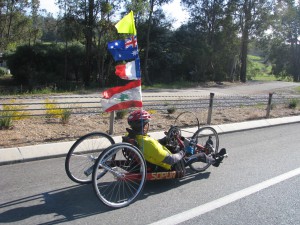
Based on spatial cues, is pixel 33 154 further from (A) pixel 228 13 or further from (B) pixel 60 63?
(A) pixel 228 13

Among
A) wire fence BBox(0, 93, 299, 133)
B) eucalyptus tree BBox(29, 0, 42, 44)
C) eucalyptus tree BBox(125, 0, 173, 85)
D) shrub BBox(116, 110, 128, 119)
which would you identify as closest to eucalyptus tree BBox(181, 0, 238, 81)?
eucalyptus tree BBox(125, 0, 173, 85)

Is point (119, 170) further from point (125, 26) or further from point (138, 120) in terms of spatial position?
point (125, 26)

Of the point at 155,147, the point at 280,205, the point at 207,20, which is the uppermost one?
the point at 207,20

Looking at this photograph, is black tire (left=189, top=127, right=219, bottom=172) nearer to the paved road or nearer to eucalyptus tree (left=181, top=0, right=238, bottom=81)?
the paved road

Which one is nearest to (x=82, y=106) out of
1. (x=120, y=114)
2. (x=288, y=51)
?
(x=120, y=114)

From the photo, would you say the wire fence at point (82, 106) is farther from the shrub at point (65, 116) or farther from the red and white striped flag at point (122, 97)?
the red and white striped flag at point (122, 97)

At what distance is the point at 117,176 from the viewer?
16.2 feet

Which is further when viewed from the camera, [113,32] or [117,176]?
[113,32]

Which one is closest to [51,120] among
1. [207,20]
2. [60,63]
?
[60,63]

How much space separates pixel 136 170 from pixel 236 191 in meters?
1.56

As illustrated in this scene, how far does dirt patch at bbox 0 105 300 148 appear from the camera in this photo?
7860 millimetres

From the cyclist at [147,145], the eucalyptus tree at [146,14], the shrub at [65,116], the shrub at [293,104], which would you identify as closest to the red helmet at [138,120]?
the cyclist at [147,145]

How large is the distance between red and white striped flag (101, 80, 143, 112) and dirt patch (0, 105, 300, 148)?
2.05 m

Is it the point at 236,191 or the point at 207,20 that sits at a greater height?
the point at 207,20
